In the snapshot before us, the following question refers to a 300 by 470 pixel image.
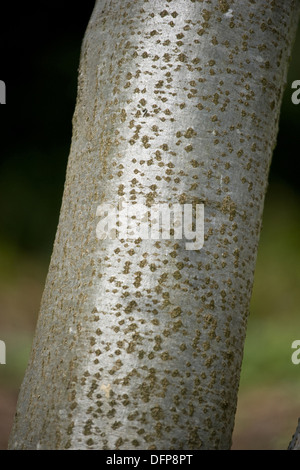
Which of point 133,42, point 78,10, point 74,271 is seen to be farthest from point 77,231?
point 78,10

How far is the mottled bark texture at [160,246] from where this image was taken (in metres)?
0.88

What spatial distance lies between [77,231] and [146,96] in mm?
227

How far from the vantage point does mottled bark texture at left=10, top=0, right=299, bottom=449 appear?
878 millimetres

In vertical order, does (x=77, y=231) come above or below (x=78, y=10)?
below

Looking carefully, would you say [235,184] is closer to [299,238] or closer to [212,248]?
[212,248]

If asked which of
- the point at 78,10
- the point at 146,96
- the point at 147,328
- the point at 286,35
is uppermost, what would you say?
the point at 78,10

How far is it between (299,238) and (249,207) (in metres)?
4.05

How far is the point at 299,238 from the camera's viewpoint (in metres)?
4.88

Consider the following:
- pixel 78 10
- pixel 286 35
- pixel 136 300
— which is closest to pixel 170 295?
pixel 136 300

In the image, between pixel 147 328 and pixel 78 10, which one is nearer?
pixel 147 328

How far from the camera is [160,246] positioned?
90 centimetres
